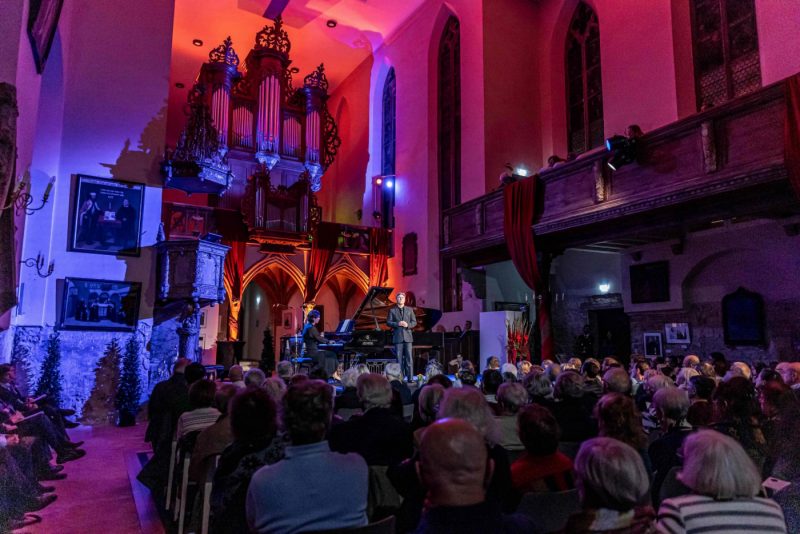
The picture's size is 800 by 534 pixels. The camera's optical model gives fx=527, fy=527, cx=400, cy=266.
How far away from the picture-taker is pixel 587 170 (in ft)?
28.1

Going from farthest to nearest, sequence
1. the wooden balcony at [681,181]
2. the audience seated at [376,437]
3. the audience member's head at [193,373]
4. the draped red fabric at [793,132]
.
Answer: the wooden balcony at [681,181], the draped red fabric at [793,132], the audience member's head at [193,373], the audience seated at [376,437]

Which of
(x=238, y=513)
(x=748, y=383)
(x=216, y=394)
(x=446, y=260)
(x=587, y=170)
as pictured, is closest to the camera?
(x=238, y=513)

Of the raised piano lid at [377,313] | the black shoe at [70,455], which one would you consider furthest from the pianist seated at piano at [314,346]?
the black shoe at [70,455]

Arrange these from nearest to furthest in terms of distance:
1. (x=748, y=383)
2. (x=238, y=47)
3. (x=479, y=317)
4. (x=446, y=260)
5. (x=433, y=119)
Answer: (x=748, y=383) → (x=479, y=317) → (x=446, y=260) → (x=433, y=119) → (x=238, y=47)

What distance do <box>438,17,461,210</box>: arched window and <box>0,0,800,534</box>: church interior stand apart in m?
0.07

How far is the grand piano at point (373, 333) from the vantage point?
366 inches

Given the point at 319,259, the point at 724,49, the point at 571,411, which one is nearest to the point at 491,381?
the point at 571,411

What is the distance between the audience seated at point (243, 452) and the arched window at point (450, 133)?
34.9 ft

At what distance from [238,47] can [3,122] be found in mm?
14818

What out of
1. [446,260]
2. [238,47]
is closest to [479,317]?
[446,260]

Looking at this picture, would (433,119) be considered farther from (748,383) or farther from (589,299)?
(748,383)

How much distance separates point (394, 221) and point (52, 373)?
31.2ft

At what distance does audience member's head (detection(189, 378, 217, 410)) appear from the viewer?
3.67m

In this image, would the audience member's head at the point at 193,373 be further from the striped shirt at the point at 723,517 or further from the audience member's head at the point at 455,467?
the striped shirt at the point at 723,517
